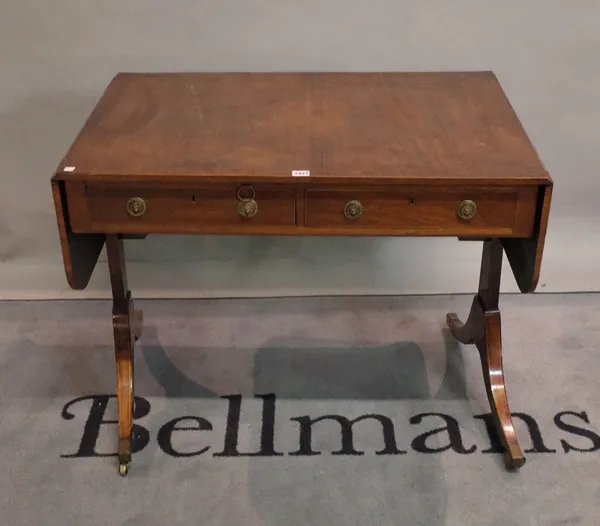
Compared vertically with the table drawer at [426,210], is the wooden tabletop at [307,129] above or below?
above

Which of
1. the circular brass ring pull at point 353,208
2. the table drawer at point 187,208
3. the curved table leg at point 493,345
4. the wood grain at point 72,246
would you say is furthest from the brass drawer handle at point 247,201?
the curved table leg at point 493,345

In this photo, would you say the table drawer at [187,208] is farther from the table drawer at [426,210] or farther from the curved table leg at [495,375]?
the curved table leg at [495,375]

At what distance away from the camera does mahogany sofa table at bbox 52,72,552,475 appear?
1.37 metres

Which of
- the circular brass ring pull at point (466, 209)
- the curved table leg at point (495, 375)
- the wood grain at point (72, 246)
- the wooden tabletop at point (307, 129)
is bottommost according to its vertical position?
the curved table leg at point (495, 375)

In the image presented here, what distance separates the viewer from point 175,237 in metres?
2.32

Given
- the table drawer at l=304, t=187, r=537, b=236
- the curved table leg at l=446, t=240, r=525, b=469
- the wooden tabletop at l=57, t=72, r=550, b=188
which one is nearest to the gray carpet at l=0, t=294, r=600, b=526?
the curved table leg at l=446, t=240, r=525, b=469

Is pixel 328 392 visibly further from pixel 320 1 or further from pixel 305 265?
pixel 320 1

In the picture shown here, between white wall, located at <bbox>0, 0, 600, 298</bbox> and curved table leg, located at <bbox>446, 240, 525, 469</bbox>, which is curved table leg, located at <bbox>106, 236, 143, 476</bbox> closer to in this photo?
white wall, located at <bbox>0, 0, 600, 298</bbox>

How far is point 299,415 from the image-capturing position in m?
1.89

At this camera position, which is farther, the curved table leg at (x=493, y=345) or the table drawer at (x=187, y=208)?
the curved table leg at (x=493, y=345)

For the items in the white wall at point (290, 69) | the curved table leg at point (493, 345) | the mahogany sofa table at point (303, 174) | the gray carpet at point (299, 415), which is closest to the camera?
the mahogany sofa table at point (303, 174)

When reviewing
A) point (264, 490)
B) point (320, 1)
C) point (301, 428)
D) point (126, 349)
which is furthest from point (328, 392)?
point (320, 1)

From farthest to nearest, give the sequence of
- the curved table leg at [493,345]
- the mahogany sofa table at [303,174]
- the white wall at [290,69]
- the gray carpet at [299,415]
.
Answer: the white wall at [290,69], the curved table leg at [493,345], the gray carpet at [299,415], the mahogany sofa table at [303,174]

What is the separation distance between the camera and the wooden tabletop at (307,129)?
1.38m
